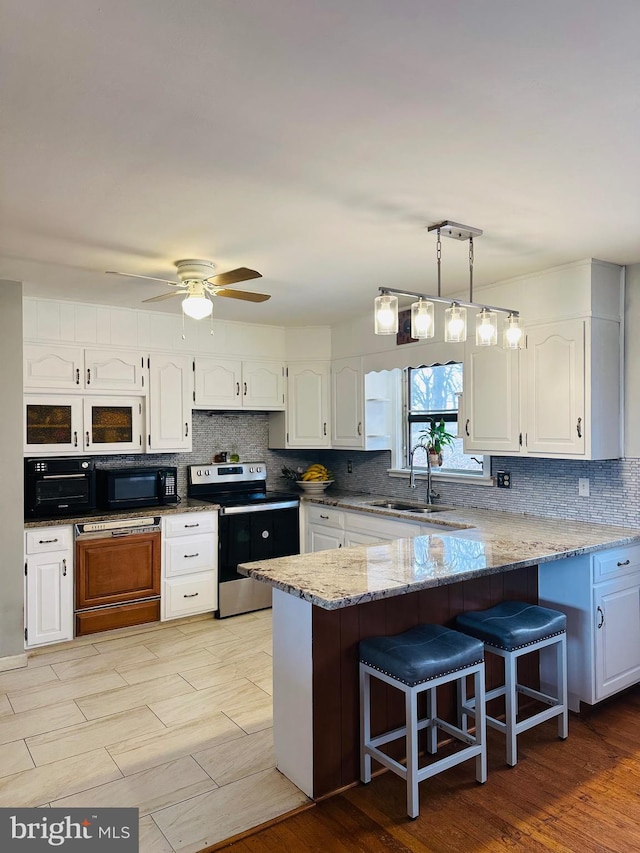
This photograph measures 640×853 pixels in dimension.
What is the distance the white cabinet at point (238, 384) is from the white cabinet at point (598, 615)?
2850 mm

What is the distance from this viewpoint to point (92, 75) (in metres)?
1.60

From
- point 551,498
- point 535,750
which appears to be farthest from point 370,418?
point 535,750

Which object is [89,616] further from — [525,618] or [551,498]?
[551,498]

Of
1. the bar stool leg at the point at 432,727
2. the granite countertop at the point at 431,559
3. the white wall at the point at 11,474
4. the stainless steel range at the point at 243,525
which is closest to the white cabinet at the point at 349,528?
the stainless steel range at the point at 243,525

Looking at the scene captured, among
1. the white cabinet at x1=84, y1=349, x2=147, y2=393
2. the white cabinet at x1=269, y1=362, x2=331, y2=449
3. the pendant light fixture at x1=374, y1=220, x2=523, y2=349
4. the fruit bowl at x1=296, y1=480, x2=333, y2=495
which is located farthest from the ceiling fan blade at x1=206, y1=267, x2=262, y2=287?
the fruit bowl at x1=296, y1=480, x2=333, y2=495

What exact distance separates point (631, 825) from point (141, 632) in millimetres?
3311

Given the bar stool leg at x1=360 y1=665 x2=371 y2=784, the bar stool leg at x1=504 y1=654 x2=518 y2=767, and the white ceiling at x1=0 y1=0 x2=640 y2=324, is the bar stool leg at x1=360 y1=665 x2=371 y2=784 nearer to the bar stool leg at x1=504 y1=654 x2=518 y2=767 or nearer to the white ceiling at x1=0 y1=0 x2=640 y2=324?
the bar stool leg at x1=504 y1=654 x2=518 y2=767

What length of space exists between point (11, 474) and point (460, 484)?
3111 millimetres

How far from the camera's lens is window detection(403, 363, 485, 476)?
462 centimetres

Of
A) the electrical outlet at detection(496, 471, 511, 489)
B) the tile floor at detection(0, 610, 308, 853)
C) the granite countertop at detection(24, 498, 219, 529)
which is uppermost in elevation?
the electrical outlet at detection(496, 471, 511, 489)

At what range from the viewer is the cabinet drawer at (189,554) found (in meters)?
4.50

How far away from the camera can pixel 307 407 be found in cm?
539

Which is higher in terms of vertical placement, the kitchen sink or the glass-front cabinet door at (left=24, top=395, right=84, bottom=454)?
the glass-front cabinet door at (left=24, top=395, right=84, bottom=454)

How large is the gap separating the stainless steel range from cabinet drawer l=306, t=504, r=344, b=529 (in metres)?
0.12
